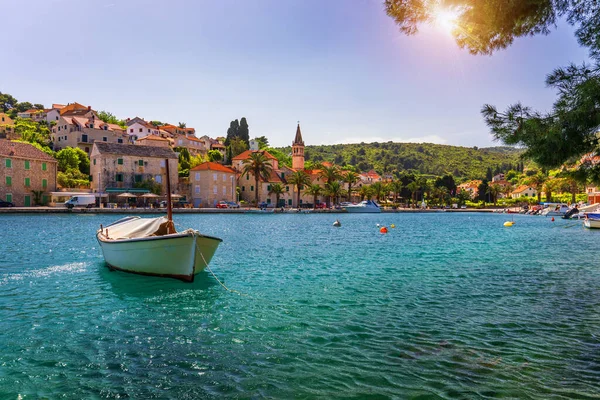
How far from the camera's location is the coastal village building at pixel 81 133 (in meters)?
79.5

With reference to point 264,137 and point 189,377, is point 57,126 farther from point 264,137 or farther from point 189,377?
point 189,377

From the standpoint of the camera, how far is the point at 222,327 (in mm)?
8836

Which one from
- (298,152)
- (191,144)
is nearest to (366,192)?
(298,152)

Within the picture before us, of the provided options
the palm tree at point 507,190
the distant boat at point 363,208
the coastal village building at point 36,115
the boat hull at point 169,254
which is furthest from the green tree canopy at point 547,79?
the palm tree at point 507,190

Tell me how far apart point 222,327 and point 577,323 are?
815cm

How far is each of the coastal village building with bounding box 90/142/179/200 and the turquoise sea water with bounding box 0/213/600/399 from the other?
5306cm

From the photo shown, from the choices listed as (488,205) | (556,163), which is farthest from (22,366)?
(488,205)

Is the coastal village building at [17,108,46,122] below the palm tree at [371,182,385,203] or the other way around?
the other way around

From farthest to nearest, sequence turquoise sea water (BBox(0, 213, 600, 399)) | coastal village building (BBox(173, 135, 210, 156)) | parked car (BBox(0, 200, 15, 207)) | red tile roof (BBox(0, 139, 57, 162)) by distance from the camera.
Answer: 1. coastal village building (BBox(173, 135, 210, 156))
2. red tile roof (BBox(0, 139, 57, 162))
3. parked car (BBox(0, 200, 15, 207))
4. turquoise sea water (BBox(0, 213, 600, 399))

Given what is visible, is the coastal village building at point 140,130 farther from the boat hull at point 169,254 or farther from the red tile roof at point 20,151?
the boat hull at point 169,254

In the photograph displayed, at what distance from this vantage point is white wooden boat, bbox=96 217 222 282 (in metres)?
13.1

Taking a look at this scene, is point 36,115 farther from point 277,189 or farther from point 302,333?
point 302,333

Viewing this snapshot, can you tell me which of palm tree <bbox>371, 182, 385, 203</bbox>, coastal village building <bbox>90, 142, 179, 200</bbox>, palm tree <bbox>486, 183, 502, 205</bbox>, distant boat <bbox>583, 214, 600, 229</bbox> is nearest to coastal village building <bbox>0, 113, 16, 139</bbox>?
coastal village building <bbox>90, 142, 179, 200</bbox>

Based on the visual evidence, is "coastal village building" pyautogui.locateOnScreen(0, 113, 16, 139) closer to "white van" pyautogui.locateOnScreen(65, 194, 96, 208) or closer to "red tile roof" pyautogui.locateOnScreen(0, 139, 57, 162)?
"red tile roof" pyautogui.locateOnScreen(0, 139, 57, 162)
